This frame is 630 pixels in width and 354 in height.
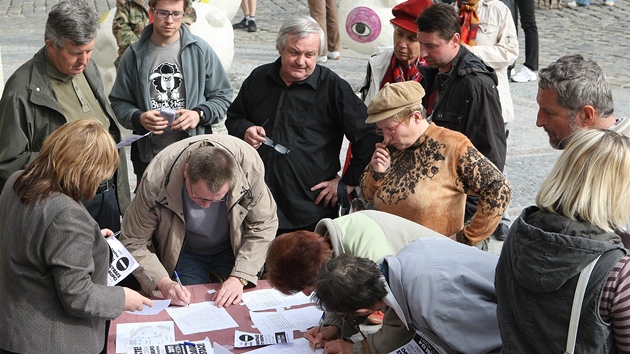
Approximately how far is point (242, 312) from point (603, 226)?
186cm

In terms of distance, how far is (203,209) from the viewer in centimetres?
409

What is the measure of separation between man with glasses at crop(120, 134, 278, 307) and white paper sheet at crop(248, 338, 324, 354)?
471 mm

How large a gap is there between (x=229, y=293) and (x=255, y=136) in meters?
0.90

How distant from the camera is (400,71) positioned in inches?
191

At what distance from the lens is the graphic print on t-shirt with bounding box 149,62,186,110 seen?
457cm

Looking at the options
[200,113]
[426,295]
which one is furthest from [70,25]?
[426,295]

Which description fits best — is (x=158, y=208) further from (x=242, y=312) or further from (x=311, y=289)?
(x=311, y=289)

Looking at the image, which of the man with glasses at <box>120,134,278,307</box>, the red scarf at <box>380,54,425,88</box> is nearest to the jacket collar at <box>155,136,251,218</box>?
the man with glasses at <box>120,134,278,307</box>

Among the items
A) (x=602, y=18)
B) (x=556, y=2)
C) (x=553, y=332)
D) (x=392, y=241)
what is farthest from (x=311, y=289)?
(x=556, y=2)

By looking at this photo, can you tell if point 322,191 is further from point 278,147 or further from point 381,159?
point 381,159

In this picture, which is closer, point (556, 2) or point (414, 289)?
point (414, 289)

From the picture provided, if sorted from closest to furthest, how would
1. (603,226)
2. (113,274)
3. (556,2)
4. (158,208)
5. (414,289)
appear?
(603,226) → (414,289) → (113,274) → (158,208) → (556,2)

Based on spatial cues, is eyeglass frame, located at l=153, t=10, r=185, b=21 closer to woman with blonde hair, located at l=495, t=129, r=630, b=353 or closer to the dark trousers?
woman with blonde hair, located at l=495, t=129, r=630, b=353

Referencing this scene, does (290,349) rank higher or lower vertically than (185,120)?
lower
